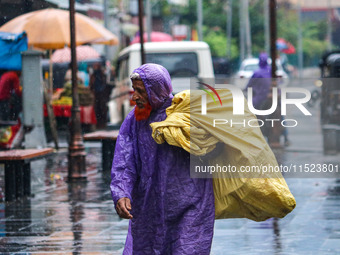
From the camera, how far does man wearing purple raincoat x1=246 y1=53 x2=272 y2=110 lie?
16453 mm

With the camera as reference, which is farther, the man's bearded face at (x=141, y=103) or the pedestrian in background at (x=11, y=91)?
the pedestrian in background at (x=11, y=91)

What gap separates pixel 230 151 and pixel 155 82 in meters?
0.60

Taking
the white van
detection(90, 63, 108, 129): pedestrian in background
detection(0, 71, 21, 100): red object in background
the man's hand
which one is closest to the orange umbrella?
the white van

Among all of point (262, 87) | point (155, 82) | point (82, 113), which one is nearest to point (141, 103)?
point (155, 82)

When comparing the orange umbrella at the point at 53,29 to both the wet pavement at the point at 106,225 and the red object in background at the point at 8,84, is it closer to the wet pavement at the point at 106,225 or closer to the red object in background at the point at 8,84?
the red object in background at the point at 8,84

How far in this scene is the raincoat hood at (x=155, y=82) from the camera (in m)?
5.25

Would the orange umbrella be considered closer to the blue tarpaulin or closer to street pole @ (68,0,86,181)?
the blue tarpaulin

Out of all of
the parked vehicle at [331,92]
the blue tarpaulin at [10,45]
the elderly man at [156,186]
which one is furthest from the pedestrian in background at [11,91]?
the elderly man at [156,186]

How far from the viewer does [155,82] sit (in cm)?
526

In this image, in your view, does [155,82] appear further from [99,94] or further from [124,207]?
[99,94]

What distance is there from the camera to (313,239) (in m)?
8.17

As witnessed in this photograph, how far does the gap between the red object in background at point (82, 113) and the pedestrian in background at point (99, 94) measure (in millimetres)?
1694

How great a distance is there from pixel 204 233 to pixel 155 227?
12.1 inches

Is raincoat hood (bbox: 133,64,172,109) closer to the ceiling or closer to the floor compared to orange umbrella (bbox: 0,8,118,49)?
closer to the floor
